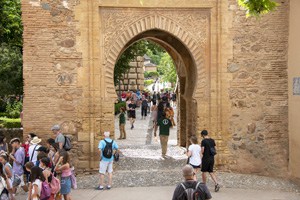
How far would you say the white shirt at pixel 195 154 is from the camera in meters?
10.8

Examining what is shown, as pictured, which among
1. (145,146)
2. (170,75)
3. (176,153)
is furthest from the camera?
(170,75)

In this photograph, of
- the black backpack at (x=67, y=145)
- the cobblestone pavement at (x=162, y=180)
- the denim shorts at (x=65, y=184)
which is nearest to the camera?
the denim shorts at (x=65, y=184)

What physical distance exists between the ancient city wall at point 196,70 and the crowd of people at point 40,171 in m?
0.96

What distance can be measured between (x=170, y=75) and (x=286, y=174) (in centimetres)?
3904

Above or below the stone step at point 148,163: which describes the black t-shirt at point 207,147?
above

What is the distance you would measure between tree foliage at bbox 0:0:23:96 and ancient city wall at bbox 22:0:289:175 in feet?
36.0

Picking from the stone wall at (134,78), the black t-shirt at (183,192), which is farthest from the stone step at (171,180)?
the stone wall at (134,78)

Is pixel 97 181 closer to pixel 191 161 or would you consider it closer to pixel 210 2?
pixel 191 161

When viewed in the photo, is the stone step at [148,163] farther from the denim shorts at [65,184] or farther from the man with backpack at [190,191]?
the man with backpack at [190,191]

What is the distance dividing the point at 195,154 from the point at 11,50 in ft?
52.6

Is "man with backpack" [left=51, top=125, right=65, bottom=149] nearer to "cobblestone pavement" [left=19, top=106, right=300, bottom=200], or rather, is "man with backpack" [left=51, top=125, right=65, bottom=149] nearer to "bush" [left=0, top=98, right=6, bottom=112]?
"cobblestone pavement" [left=19, top=106, right=300, bottom=200]

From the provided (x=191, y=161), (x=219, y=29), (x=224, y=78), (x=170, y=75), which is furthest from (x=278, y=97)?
(x=170, y=75)

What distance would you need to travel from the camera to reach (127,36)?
41.4 ft

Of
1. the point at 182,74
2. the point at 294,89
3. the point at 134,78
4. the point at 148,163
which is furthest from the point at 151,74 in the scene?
the point at 294,89
